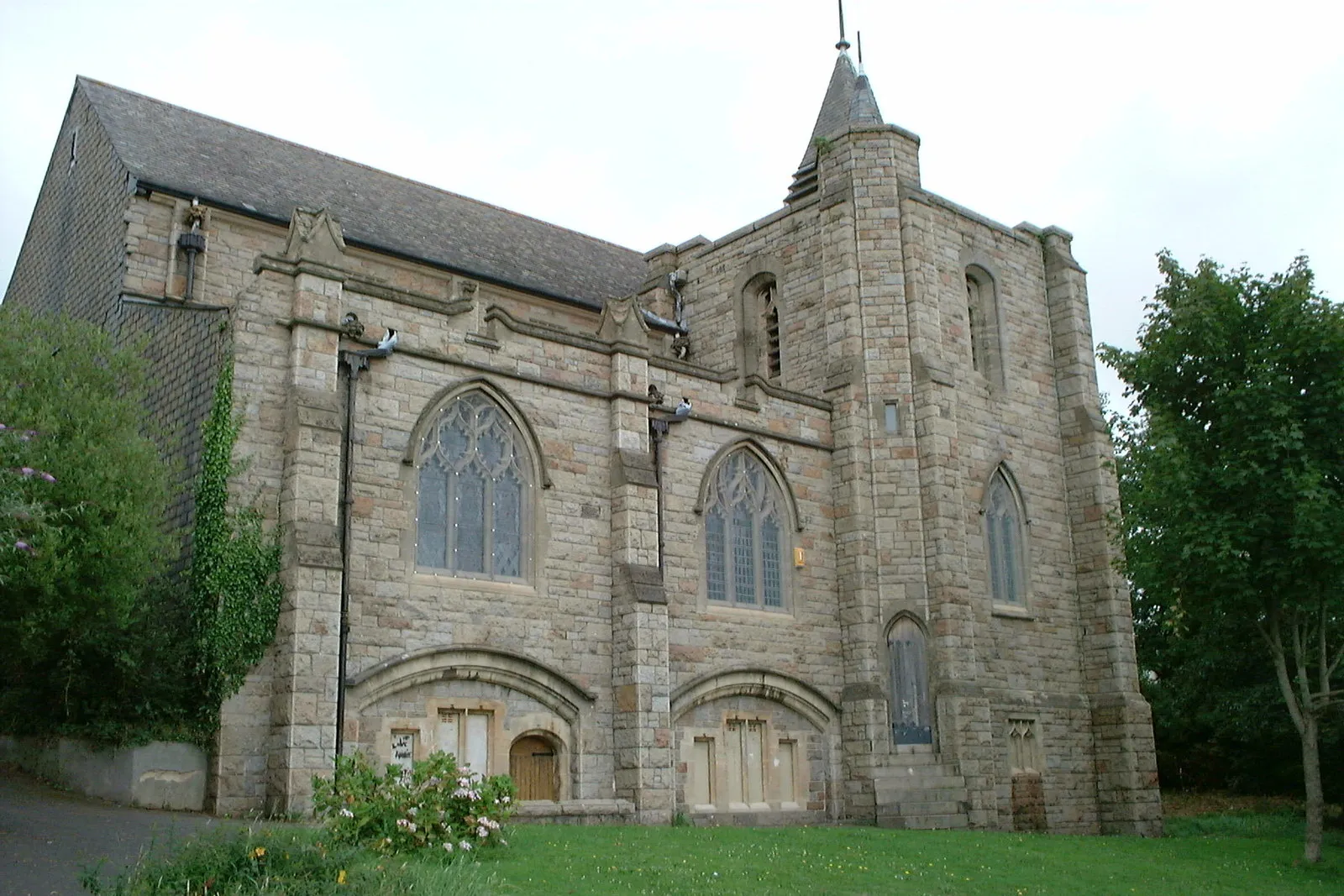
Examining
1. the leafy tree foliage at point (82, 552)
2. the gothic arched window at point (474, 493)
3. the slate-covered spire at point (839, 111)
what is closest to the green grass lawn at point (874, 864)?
the gothic arched window at point (474, 493)

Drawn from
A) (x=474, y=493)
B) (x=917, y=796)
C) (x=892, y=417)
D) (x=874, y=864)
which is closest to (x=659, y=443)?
(x=474, y=493)

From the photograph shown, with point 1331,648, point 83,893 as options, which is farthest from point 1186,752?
point 83,893

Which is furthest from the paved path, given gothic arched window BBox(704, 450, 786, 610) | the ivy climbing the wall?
gothic arched window BBox(704, 450, 786, 610)

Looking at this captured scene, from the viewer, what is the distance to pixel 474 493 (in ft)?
61.0

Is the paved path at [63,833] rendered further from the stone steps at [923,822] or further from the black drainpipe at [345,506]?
the stone steps at [923,822]

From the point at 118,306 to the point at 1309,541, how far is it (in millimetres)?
17919

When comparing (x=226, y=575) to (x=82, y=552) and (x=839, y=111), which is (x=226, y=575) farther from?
(x=839, y=111)

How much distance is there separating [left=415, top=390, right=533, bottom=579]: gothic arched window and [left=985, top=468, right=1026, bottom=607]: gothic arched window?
9.33 meters

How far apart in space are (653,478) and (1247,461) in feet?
27.9

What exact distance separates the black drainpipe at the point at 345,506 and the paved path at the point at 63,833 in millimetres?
2028

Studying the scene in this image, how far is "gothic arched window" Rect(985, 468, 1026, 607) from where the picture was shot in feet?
79.3

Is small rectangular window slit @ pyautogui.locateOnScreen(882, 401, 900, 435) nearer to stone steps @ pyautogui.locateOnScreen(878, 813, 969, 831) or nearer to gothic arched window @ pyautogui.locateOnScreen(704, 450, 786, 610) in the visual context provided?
gothic arched window @ pyautogui.locateOnScreen(704, 450, 786, 610)

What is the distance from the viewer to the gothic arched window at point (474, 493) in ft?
59.3

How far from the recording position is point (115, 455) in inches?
589
